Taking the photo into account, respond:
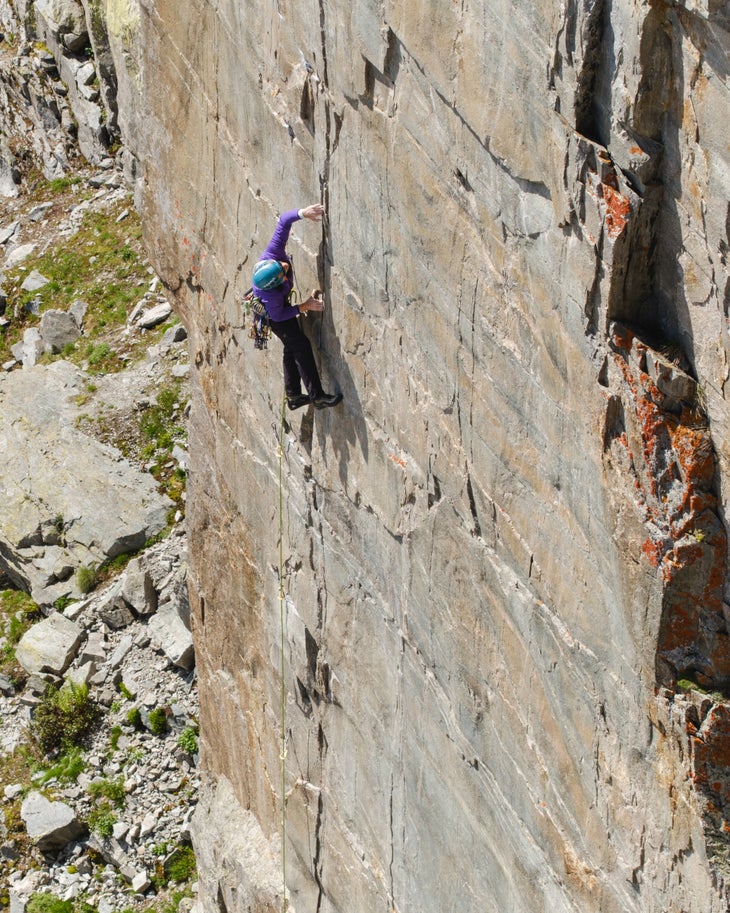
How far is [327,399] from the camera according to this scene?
9.84 metres

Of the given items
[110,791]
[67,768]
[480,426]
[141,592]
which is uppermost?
[480,426]

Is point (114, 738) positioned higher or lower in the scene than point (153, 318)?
lower

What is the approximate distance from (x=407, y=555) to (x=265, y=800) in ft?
18.5

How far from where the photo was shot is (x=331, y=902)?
12391 millimetres

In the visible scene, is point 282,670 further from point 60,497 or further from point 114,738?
point 60,497

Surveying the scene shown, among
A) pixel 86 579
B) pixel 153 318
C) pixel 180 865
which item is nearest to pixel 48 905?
pixel 180 865

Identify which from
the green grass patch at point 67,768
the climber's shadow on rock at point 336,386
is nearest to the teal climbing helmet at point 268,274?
the climber's shadow on rock at point 336,386

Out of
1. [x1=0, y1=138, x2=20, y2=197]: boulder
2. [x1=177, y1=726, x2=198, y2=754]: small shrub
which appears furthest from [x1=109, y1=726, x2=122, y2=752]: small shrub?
[x1=0, y1=138, x2=20, y2=197]: boulder

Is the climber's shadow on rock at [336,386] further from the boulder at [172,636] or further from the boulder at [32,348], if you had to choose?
the boulder at [32,348]

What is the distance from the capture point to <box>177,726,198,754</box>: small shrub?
61.1ft

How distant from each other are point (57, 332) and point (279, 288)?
16.7 metres

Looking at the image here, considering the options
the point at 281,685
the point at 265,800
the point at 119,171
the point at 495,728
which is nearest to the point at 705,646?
the point at 495,728

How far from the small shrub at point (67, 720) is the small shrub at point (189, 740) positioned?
1756mm

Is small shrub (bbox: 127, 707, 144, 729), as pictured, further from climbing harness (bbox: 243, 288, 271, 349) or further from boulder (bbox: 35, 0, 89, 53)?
boulder (bbox: 35, 0, 89, 53)
